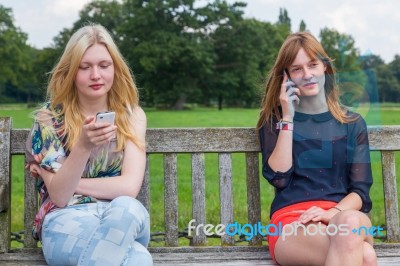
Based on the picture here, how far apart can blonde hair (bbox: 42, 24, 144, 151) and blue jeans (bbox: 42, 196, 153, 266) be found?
32 centimetres

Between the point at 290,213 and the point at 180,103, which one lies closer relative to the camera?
the point at 290,213

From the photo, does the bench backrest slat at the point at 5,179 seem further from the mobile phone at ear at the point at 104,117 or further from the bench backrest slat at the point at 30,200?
the mobile phone at ear at the point at 104,117

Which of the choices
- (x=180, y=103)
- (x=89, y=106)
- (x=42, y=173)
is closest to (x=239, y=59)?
(x=180, y=103)

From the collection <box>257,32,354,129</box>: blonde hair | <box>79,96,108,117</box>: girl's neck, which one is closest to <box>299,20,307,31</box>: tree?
<box>257,32,354,129</box>: blonde hair

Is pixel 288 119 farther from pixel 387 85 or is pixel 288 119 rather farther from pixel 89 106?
pixel 89 106

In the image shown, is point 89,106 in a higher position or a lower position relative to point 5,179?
higher

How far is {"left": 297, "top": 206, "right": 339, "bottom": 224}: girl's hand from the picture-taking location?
2.26 meters

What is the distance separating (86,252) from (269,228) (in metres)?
0.81

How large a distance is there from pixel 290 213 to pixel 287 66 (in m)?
0.65

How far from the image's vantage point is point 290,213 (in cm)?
241

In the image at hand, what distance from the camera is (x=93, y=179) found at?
244cm

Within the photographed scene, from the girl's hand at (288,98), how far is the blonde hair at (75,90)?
67 centimetres

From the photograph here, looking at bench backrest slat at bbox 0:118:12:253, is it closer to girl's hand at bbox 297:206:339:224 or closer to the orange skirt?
the orange skirt

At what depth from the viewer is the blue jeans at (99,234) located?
2.09m
